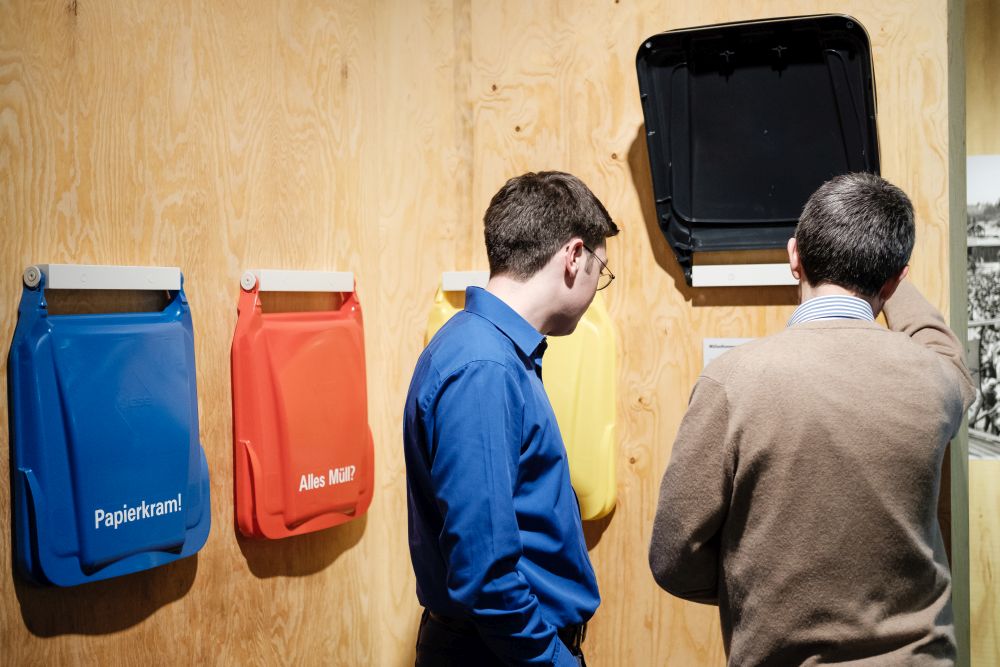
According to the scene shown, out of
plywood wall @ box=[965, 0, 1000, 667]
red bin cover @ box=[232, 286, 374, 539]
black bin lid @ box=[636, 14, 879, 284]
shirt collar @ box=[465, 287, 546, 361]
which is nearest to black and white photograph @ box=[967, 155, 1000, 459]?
plywood wall @ box=[965, 0, 1000, 667]

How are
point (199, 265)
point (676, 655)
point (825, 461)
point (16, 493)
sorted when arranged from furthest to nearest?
point (676, 655) < point (199, 265) < point (16, 493) < point (825, 461)

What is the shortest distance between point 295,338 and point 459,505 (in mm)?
852

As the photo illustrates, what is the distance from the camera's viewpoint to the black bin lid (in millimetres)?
1850

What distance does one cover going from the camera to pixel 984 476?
1.95m

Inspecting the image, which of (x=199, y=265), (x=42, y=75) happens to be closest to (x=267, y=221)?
(x=199, y=265)

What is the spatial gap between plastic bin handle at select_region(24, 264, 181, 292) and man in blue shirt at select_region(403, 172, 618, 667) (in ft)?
2.10

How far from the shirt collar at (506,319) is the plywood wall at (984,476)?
124 cm

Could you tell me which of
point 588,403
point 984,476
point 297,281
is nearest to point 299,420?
point 297,281

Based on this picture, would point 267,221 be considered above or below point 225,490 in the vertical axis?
above

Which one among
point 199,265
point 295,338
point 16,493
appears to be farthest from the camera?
point 295,338

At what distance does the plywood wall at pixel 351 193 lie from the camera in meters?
1.57

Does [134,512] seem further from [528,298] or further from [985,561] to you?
[985,561]

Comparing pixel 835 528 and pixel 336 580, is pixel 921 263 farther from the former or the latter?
pixel 336 580

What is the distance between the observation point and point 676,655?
2053mm
